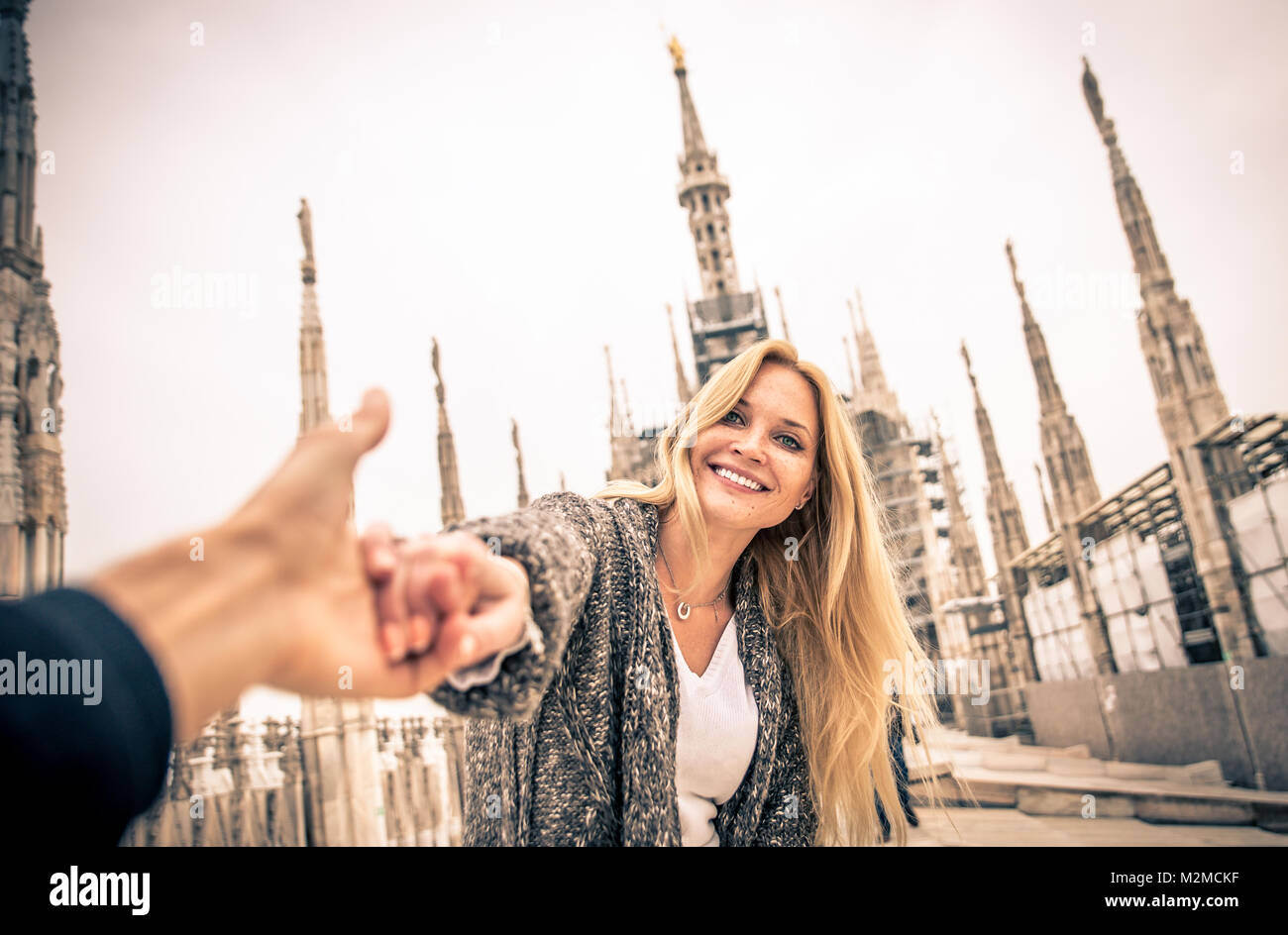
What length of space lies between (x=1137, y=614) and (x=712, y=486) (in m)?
13.2

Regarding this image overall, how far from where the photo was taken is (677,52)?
32.5m

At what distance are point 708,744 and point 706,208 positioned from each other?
30.8 m

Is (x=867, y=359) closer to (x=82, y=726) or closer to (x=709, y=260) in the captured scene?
(x=709, y=260)

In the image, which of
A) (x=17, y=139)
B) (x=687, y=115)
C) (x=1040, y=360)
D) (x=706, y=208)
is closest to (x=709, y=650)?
(x=17, y=139)

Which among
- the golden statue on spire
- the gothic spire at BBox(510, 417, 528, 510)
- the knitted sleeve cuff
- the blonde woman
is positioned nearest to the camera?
the knitted sleeve cuff

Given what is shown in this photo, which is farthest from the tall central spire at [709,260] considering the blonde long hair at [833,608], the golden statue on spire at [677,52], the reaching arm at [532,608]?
the reaching arm at [532,608]

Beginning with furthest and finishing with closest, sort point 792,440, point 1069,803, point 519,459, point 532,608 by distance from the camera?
point 519,459, point 1069,803, point 792,440, point 532,608

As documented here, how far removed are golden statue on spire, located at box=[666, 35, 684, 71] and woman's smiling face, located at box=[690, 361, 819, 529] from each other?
34964mm

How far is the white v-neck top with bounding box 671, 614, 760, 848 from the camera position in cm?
184

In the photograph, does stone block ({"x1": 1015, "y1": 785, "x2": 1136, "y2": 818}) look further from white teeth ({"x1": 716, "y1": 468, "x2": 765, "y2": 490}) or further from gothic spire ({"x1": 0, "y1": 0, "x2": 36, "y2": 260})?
gothic spire ({"x1": 0, "y1": 0, "x2": 36, "y2": 260})

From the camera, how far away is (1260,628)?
31.3 ft

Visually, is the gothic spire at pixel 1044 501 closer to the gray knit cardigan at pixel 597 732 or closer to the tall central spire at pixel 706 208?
the tall central spire at pixel 706 208

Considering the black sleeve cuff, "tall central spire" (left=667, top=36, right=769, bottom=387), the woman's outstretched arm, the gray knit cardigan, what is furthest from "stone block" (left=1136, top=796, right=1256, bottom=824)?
"tall central spire" (left=667, top=36, right=769, bottom=387)
